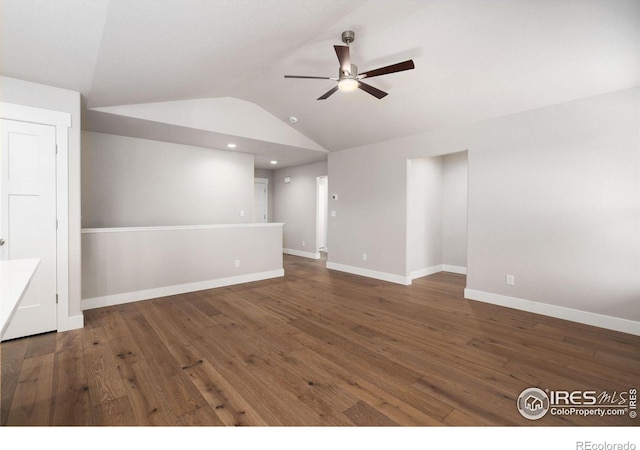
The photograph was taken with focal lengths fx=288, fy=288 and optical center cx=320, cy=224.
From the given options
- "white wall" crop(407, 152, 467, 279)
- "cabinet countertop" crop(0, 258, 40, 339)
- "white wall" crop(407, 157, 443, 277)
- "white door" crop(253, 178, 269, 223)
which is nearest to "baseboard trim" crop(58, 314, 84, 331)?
"cabinet countertop" crop(0, 258, 40, 339)

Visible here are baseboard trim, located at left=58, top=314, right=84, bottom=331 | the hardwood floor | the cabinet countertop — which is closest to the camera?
the cabinet countertop

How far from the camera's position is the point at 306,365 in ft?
7.82

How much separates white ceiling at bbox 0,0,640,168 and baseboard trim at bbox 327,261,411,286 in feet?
8.68

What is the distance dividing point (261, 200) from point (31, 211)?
6.01m

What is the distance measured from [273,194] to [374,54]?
20.2 ft

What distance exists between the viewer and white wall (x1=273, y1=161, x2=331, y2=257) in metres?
7.64

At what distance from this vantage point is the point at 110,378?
7.10ft

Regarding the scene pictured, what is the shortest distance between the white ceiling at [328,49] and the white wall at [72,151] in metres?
0.13

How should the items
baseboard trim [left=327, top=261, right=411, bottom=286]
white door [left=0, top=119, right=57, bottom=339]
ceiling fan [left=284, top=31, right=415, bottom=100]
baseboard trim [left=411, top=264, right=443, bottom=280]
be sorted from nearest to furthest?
ceiling fan [left=284, top=31, right=415, bottom=100] < white door [left=0, top=119, right=57, bottom=339] < baseboard trim [left=327, top=261, right=411, bottom=286] < baseboard trim [left=411, top=264, right=443, bottom=280]

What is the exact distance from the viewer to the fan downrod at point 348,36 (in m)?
2.85

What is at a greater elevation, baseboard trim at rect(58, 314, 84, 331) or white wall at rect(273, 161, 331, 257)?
white wall at rect(273, 161, 331, 257)

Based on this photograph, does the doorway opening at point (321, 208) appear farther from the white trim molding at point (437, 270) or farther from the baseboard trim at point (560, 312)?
the baseboard trim at point (560, 312)

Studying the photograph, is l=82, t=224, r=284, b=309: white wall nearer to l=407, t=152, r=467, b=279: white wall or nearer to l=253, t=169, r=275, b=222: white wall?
l=407, t=152, r=467, b=279: white wall

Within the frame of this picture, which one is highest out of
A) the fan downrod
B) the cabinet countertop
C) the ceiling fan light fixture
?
the fan downrod
